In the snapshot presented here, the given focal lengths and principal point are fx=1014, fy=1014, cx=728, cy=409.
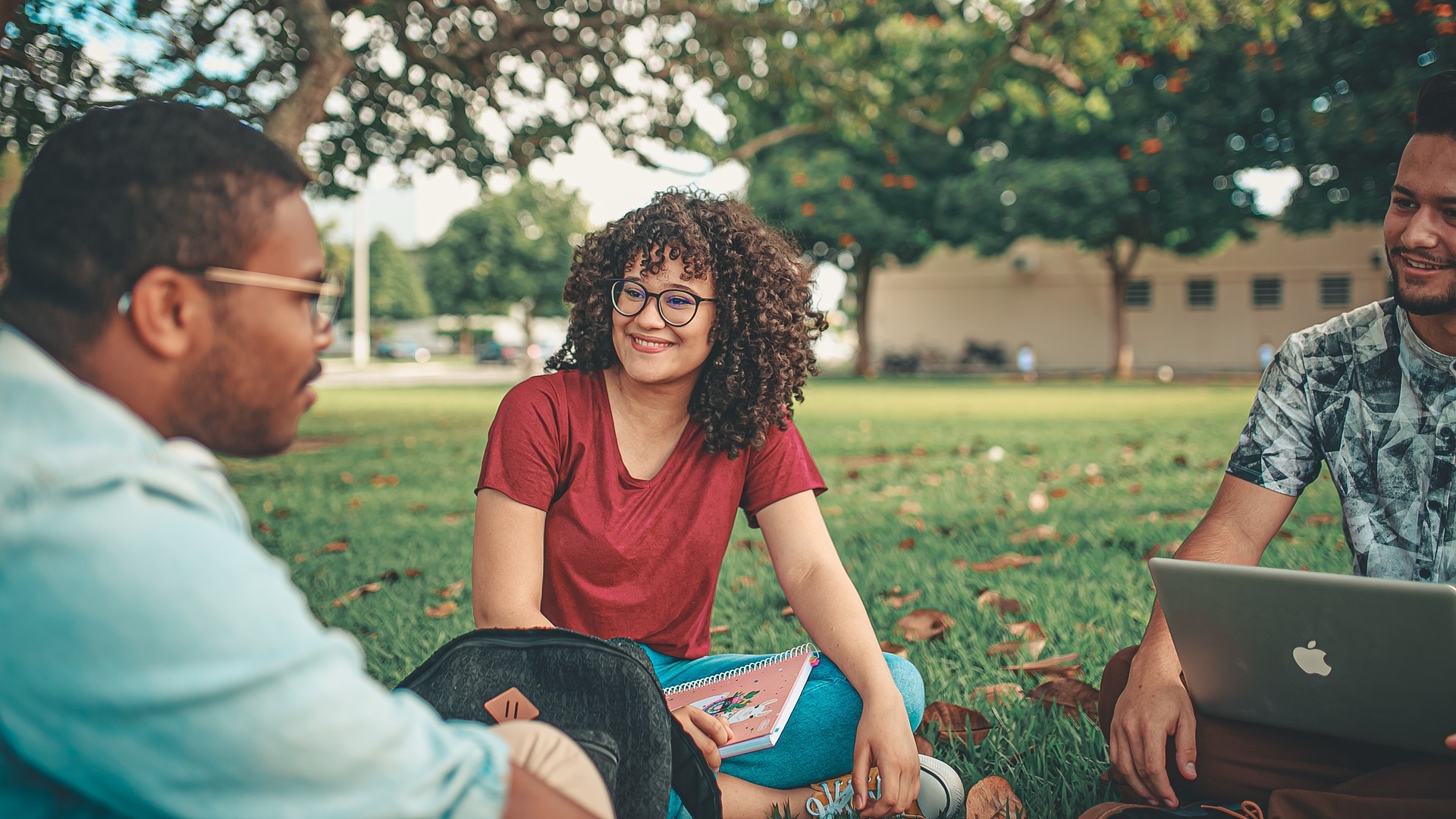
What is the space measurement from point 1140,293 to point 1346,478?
33.5m

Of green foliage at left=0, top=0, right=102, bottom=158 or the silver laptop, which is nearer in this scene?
the silver laptop

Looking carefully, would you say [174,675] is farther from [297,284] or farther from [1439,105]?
[1439,105]

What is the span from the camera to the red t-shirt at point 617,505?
238 cm

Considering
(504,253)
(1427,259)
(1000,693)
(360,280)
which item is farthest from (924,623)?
(504,253)

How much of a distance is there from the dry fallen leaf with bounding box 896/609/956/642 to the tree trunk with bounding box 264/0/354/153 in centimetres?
628

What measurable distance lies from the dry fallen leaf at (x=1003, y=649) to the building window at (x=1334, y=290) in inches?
1315

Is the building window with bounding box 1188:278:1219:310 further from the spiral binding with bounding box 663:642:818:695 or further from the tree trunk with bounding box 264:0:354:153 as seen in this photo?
the spiral binding with bounding box 663:642:818:695

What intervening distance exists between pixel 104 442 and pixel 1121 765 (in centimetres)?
196

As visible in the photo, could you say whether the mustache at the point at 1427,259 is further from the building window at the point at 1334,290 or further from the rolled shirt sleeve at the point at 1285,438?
the building window at the point at 1334,290

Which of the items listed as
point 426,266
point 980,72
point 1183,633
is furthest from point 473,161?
point 426,266

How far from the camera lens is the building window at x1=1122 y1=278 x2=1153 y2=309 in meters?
33.1

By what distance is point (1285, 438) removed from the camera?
239 centimetres

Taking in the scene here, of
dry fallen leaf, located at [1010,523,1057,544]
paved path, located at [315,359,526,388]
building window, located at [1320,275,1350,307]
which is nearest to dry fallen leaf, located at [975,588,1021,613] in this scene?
dry fallen leaf, located at [1010,523,1057,544]

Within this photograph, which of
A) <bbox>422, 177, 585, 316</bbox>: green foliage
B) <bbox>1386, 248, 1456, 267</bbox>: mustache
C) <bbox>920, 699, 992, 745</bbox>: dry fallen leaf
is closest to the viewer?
<bbox>1386, 248, 1456, 267</bbox>: mustache
